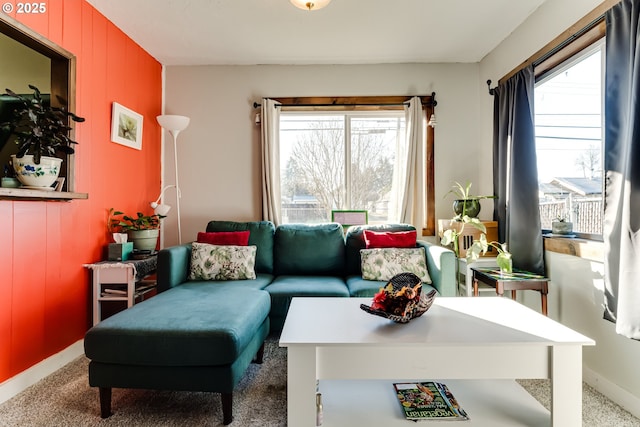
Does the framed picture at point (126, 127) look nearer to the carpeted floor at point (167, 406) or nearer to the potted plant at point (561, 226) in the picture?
the carpeted floor at point (167, 406)

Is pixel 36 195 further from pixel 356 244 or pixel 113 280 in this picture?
pixel 356 244

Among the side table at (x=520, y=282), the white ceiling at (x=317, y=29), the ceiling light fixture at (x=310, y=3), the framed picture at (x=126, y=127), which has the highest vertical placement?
the white ceiling at (x=317, y=29)

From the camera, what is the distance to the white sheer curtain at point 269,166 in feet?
11.0

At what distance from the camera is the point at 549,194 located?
8.18ft

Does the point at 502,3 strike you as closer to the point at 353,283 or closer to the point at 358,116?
the point at 358,116

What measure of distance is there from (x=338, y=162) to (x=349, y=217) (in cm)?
61

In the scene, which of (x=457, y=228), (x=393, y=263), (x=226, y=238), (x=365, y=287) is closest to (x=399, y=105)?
(x=457, y=228)

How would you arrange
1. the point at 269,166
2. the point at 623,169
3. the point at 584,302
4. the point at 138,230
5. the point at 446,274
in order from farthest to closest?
the point at 269,166
the point at 138,230
the point at 446,274
the point at 584,302
the point at 623,169

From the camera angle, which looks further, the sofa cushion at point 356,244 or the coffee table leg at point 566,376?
the sofa cushion at point 356,244

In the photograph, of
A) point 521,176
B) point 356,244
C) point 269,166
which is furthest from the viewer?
point 269,166

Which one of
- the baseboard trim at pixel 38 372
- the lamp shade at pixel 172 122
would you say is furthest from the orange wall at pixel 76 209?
the lamp shade at pixel 172 122

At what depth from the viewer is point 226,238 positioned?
2.87 m

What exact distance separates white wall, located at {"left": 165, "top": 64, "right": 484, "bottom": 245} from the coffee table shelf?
7.21ft

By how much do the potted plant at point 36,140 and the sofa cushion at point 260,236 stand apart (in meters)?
1.32
